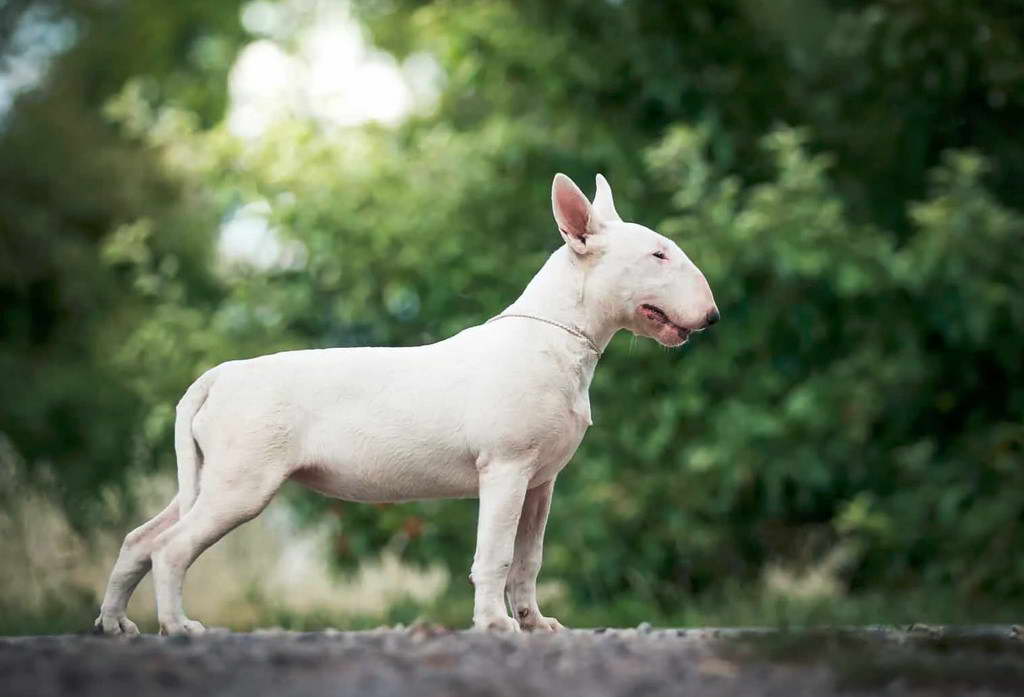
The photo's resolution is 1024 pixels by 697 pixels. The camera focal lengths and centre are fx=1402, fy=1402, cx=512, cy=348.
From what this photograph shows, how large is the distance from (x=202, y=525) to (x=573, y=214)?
173 centimetres

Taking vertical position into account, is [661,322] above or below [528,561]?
above

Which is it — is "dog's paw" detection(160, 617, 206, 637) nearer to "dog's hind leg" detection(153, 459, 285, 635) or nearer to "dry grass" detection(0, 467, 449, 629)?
"dog's hind leg" detection(153, 459, 285, 635)

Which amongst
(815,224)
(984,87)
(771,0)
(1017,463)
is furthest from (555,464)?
(771,0)

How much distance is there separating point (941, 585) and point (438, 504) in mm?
3924

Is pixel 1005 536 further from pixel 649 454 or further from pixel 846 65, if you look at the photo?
pixel 846 65

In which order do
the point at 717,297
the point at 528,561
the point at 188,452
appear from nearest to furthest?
the point at 188,452
the point at 528,561
the point at 717,297

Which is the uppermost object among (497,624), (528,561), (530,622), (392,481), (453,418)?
(453,418)

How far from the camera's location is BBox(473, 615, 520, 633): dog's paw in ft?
15.7

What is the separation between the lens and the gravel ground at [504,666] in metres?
3.42

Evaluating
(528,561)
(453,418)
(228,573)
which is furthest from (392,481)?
(228,573)

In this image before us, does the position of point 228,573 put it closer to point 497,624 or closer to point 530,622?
point 530,622

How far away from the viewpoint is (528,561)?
5.21m

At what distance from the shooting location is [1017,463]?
1012 centimetres

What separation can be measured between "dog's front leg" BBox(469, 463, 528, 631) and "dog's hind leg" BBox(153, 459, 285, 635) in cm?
75
